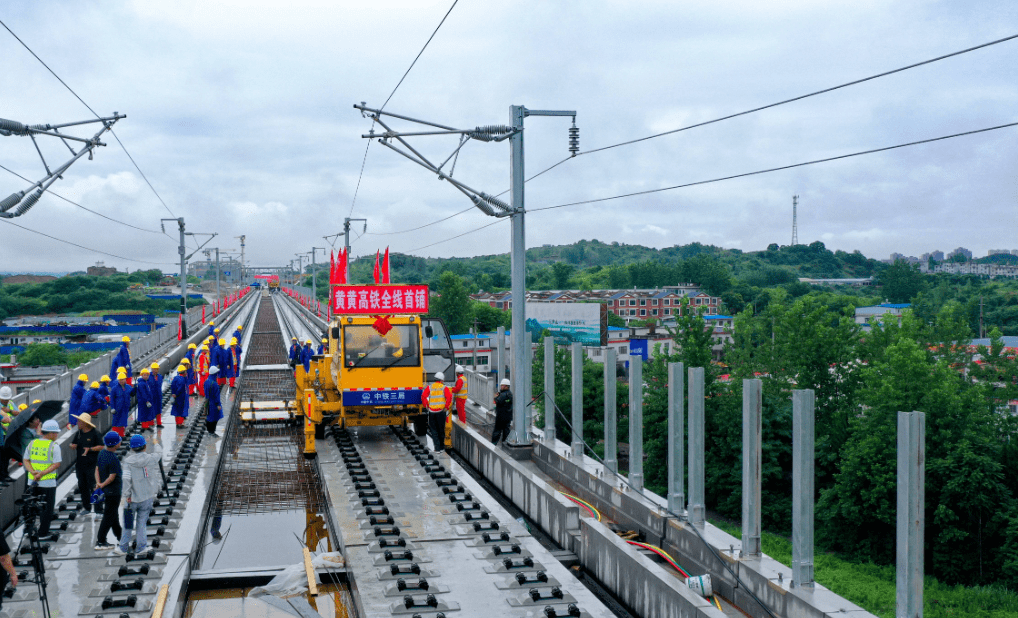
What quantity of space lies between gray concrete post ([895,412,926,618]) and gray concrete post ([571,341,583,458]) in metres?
7.39

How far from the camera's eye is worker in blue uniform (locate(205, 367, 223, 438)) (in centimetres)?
1702

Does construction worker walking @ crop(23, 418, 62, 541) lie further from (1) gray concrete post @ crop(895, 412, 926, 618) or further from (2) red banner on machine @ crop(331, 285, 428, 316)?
(1) gray concrete post @ crop(895, 412, 926, 618)

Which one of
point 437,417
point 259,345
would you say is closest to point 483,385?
point 437,417

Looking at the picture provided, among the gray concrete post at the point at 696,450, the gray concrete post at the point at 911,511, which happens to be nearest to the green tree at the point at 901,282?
the gray concrete post at the point at 696,450

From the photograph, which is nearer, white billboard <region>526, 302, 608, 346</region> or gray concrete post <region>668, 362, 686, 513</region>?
gray concrete post <region>668, 362, 686, 513</region>

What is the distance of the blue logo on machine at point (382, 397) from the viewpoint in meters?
16.7

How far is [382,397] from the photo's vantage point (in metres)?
16.9

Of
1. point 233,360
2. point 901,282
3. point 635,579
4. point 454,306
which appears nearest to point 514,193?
point 635,579

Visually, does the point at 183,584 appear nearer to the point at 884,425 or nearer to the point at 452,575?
the point at 452,575

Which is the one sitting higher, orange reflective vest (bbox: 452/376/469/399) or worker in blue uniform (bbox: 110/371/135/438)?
worker in blue uniform (bbox: 110/371/135/438)

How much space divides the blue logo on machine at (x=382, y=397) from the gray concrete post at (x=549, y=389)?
2.71m

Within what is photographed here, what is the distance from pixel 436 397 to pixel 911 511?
1030 cm

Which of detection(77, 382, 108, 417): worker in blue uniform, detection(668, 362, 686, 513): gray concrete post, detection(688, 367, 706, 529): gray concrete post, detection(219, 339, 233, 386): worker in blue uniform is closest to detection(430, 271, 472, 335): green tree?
detection(219, 339, 233, 386): worker in blue uniform

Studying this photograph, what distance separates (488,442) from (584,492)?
9.94 feet
